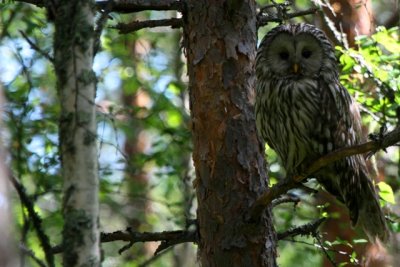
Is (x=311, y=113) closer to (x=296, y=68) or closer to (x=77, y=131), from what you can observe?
(x=296, y=68)

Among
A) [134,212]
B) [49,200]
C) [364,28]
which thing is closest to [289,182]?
[364,28]

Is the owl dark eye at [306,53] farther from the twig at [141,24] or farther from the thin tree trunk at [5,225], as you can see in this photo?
the thin tree trunk at [5,225]

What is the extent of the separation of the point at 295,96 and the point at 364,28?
3713mm

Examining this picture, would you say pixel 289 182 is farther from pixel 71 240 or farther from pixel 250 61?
pixel 71 240

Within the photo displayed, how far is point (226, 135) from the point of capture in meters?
5.04

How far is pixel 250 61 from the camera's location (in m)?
5.28

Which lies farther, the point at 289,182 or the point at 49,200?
the point at 49,200

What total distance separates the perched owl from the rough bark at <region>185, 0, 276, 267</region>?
197 mm

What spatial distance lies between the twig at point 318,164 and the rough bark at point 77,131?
1501 millimetres

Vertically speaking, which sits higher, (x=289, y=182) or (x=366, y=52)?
(x=366, y=52)

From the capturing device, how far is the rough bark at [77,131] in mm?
3277

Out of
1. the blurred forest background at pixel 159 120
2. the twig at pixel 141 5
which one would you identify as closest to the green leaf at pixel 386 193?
the blurred forest background at pixel 159 120

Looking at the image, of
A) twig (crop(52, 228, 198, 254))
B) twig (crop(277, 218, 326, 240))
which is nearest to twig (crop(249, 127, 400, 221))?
twig (crop(277, 218, 326, 240))

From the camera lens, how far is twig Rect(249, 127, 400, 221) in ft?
13.1
